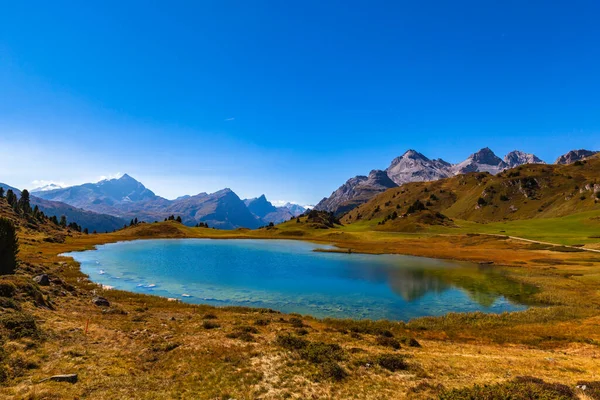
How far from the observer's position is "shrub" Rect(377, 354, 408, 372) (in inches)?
933

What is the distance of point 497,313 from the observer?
168ft

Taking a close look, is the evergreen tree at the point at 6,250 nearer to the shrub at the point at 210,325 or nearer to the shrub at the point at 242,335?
the shrub at the point at 210,325

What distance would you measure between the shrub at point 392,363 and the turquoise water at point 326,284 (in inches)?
952

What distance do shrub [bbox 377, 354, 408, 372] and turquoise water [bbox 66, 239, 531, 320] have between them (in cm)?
2418

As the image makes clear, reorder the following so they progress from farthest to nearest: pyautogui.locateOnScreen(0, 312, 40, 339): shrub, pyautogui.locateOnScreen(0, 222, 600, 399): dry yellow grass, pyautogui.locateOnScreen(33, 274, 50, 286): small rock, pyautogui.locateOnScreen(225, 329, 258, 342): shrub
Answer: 1. pyautogui.locateOnScreen(33, 274, 50, 286): small rock
2. pyautogui.locateOnScreen(225, 329, 258, 342): shrub
3. pyautogui.locateOnScreen(0, 312, 40, 339): shrub
4. pyautogui.locateOnScreen(0, 222, 600, 399): dry yellow grass

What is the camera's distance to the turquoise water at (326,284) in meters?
54.9

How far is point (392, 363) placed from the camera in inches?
946

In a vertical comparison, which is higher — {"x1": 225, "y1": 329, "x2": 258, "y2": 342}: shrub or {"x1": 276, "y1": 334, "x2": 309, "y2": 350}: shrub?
{"x1": 276, "y1": 334, "x2": 309, "y2": 350}: shrub

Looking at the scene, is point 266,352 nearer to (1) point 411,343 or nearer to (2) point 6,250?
(1) point 411,343

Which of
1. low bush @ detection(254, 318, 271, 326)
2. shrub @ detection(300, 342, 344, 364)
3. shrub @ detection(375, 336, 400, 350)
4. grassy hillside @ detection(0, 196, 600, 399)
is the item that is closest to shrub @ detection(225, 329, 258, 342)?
grassy hillside @ detection(0, 196, 600, 399)

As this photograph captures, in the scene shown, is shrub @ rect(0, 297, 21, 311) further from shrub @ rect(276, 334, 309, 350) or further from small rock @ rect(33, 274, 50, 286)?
shrub @ rect(276, 334, 309, 350)

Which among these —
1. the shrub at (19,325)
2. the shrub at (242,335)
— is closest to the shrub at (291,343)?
the shrub at (242,335)

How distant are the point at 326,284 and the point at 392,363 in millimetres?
48964

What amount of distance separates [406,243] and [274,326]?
148961mm
